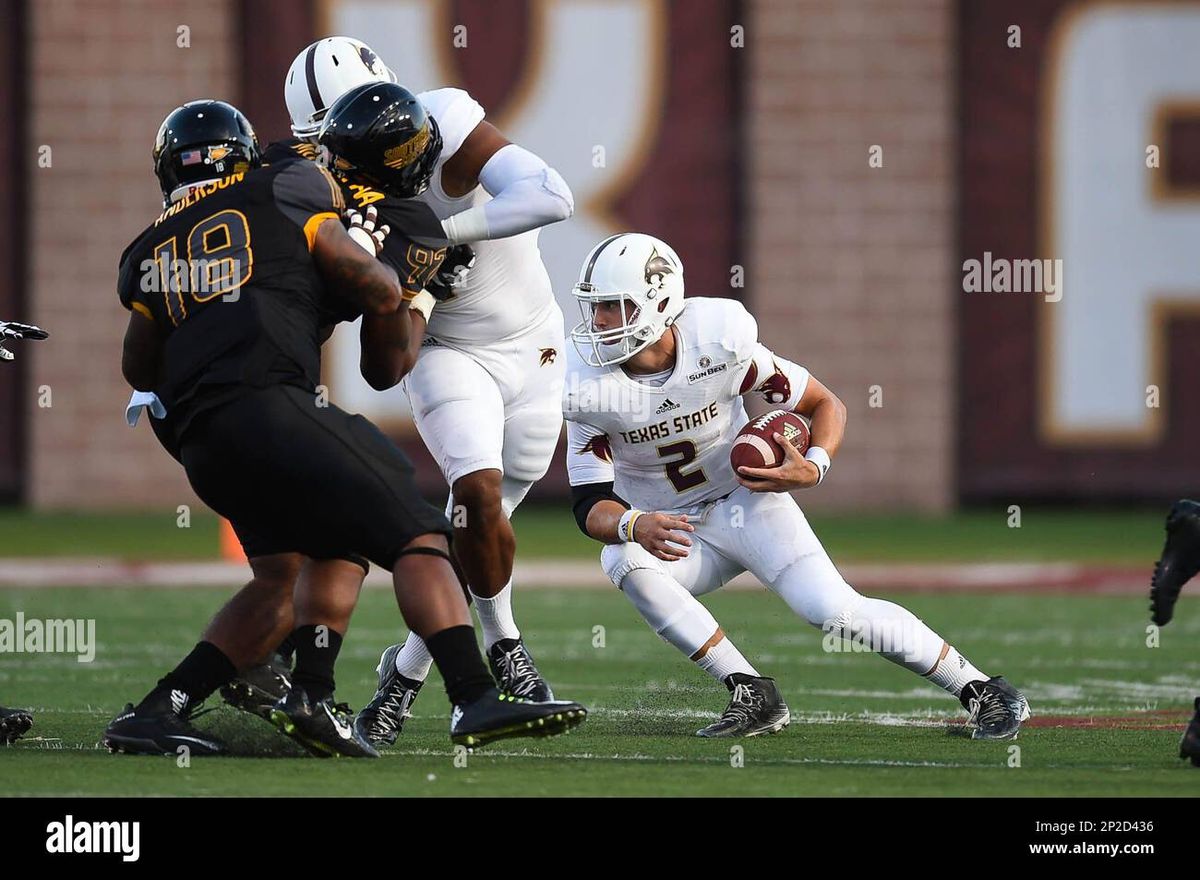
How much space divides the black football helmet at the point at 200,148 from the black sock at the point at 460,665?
1488mm

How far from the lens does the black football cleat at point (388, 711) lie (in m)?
5.43

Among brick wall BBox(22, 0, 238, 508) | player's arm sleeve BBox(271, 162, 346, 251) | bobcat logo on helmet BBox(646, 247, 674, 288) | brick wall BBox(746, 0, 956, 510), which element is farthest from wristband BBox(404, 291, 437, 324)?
brick wall BBox(22, 0, 238, 508)

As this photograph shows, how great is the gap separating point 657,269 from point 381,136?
1.20m

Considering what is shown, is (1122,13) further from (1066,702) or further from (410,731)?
(410,731)

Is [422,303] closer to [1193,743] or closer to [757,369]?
[757,369]

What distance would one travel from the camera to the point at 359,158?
5090 mm

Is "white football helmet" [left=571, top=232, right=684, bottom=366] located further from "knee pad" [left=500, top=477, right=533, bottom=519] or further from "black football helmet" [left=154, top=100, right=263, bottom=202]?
"black football helmet" [left=154, top=100, right=263, bottom=202]

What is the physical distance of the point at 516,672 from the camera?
5621 millimetres

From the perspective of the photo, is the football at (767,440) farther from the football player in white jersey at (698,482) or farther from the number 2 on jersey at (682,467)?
the number 2 on jersey at (682,467)

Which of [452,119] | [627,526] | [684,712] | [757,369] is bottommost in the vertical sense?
[684,712]

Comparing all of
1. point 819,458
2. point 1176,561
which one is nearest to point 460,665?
point 819,458

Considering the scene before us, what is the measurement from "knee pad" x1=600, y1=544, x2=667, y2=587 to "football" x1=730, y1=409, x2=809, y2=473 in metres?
0.37

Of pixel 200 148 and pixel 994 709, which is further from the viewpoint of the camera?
pixel 994 709

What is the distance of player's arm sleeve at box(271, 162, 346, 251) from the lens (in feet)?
15.9
